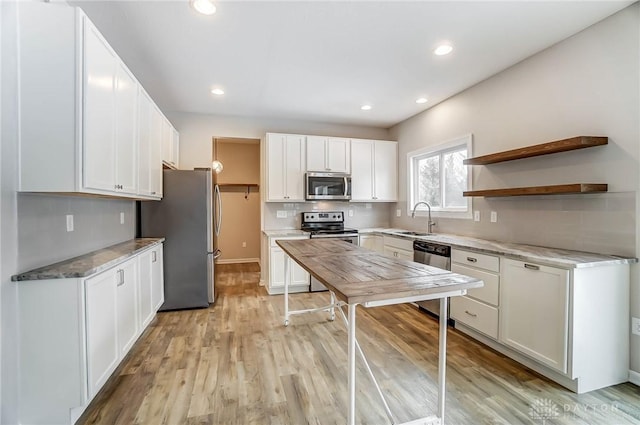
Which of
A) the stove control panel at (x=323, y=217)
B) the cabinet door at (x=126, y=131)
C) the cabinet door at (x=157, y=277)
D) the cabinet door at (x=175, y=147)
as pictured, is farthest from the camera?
the stove control panel at (x=323, y=217)

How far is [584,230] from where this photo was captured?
232cm

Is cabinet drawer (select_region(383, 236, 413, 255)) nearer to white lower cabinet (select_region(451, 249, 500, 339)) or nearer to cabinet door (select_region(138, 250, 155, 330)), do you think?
white lower cabinet (select_region(451, 249, 500, 339))

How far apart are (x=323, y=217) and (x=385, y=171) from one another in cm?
133

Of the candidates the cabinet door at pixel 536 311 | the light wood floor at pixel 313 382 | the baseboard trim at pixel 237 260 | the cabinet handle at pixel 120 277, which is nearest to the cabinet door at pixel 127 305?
the cabinet handle at pixel 120 277

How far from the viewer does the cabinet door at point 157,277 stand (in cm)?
304

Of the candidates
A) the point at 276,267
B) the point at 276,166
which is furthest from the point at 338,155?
the point at 276,267

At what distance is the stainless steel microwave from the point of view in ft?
14.8

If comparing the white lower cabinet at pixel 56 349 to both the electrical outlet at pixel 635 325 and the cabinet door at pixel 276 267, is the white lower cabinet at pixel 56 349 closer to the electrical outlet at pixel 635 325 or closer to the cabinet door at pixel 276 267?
the cabinet door at pixel 276 267

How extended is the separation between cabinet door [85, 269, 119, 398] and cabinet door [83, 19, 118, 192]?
24.3 inches

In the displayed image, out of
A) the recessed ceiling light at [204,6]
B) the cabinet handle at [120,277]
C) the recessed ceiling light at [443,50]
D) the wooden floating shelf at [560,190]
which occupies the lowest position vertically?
the cabinet handle at [120,277]

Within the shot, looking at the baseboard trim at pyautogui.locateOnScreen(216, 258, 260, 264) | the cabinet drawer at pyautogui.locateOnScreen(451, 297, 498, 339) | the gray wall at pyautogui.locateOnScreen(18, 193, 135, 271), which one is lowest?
the baseboard trim at pyautogui.locateOnScreen(216, 258, 260, 264)

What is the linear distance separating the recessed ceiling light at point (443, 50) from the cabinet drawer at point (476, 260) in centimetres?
186

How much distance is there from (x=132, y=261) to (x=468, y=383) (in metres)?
2.78

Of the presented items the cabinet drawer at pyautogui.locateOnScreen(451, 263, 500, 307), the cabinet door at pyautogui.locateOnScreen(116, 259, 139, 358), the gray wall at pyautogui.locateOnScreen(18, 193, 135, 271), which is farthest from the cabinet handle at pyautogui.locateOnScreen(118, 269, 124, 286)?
the cabinet drawer at pyautogui.locateOnScreen(451, 263, 500, 307)
